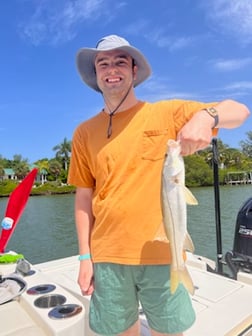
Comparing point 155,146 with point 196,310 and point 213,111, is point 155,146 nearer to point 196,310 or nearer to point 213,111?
point 213,111

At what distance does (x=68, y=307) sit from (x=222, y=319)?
3.31ft

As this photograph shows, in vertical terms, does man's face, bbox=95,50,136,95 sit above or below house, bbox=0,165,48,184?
below

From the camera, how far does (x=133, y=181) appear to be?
1.49m

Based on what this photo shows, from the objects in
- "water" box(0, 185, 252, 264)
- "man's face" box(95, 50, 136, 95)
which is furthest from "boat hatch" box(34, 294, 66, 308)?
"water" box(0, 185, 252, 264)

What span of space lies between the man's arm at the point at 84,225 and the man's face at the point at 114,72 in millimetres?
544

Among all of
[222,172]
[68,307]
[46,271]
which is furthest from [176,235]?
[222,172]

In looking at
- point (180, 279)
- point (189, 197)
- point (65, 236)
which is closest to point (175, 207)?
point (189, 197)

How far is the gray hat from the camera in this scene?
5.07ft

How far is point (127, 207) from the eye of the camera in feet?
4.83

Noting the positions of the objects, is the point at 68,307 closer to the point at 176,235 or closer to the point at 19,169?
the point at 176,235

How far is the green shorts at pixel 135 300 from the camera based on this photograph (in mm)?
1458

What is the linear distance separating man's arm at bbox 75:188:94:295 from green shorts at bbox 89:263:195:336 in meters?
0.08

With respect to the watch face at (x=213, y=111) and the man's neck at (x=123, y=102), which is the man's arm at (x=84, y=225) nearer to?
the man's neck at (x=123, y=102)

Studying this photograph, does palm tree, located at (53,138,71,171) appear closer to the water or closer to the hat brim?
the water
